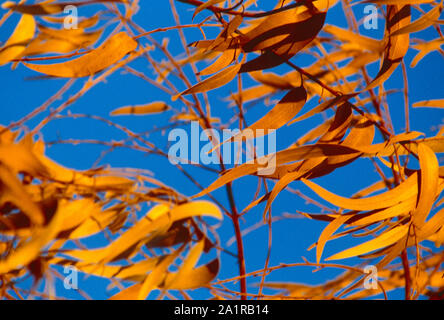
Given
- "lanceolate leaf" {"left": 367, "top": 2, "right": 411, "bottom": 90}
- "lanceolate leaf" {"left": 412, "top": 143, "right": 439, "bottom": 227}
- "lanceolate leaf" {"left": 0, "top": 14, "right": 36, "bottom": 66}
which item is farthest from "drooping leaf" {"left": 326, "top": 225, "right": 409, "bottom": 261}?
"lanceolate leaf" {"left": 0, "top": 14, "right": 36, "bottom": 66}

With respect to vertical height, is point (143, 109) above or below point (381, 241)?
above

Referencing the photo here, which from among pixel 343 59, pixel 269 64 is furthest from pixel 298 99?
pixel 343 59

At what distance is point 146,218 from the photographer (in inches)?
16.7

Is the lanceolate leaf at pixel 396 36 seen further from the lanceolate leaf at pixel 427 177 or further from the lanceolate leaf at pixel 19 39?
the lanceolate leaf at pixel 19 39

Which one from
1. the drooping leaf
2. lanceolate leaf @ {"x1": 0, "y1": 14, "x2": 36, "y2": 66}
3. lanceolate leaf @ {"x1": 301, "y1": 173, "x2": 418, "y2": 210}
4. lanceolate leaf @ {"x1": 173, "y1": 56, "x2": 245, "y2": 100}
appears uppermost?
lanceolate leaf @ {"x1": 0, "y1": 14, "x2": 36, "y2": 66}

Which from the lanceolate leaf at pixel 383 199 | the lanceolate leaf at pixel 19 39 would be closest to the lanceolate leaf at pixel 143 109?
the lanceolate leaf at pixel 19 39

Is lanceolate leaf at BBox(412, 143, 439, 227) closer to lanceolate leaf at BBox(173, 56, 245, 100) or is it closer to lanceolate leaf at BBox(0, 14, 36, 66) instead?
lanceolate leaf at BBox(173, 56, 245, 100)

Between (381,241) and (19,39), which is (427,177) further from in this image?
(19,39)

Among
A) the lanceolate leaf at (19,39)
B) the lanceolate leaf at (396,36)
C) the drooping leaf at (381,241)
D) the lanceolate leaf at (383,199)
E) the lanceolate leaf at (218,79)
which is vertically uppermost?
the lanceolate leaf at (19,39)

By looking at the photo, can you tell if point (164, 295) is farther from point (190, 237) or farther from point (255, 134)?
point (255, 134)

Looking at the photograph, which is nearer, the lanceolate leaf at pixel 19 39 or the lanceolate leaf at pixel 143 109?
the lanceolate leaf at pixel 19 39

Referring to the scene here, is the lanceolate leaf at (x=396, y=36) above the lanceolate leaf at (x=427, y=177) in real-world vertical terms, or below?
above

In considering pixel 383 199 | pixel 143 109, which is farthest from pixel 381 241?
pixel 143 109
